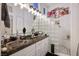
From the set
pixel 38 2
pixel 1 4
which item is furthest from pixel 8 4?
pixel 38 2

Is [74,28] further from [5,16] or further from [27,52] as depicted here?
[5,16]

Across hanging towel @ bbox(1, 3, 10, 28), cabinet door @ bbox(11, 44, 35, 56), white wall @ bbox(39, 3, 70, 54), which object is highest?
hanging towel @ bbox(1, 3, 10, 28)

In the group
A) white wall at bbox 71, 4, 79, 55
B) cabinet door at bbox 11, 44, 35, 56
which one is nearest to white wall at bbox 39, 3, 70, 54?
white wall at bbox 71, 4, 79, 55

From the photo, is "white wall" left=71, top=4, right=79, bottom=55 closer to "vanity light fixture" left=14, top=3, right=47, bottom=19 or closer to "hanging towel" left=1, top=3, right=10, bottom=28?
"vanity light fixture" left=14, top=3, right=47, bottom=19

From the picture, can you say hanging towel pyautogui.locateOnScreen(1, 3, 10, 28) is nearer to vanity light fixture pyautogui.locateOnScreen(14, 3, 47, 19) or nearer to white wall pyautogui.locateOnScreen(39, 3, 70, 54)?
vanity light fixture pyautogui.locateOnScreen(14, 3, 47, 19)

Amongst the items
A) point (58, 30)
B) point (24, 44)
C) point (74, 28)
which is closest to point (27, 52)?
point (24, 44)

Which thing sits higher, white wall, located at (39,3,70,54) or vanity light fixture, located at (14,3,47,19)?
vanity light fixture, located at (14,3,47,19)

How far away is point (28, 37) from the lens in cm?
148

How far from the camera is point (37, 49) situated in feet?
4.95

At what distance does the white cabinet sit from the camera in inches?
57.1

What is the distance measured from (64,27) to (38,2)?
0.36 m

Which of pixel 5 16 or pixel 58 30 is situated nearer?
pixel 5 16

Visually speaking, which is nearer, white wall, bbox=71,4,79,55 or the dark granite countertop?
the dark granite countertop

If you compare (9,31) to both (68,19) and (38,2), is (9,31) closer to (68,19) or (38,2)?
(38,2)
